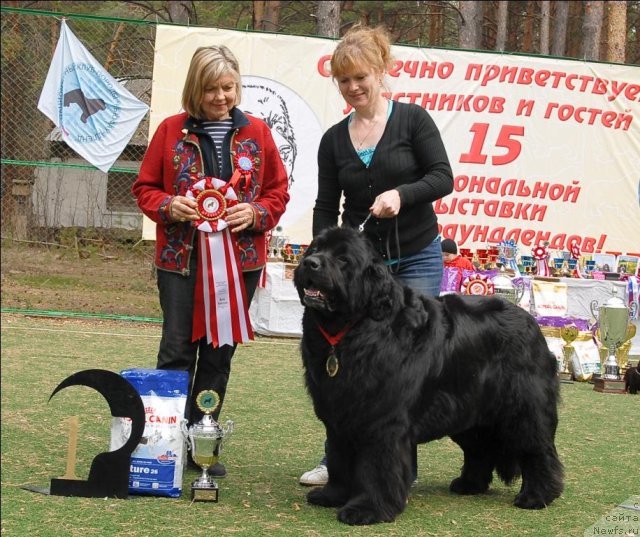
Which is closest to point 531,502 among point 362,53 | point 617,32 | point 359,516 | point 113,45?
point 359,516

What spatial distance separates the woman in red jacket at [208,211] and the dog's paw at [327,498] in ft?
1.91

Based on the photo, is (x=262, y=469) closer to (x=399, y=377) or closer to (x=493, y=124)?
(x=399, y=377)

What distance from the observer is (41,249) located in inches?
540

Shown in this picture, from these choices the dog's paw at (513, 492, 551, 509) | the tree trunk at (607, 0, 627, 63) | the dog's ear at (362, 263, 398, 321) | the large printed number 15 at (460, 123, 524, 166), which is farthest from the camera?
the tree trunk at (607, 0, 627, 63)

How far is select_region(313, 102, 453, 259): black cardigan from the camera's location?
3.92m

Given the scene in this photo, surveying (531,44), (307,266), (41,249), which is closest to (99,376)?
(307,266)

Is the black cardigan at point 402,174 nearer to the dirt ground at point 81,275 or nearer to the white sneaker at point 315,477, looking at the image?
the white sneaker at point 315,477

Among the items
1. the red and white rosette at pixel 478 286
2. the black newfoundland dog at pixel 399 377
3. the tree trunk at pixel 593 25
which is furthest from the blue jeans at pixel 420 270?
the tree trunk at pixel 593 25

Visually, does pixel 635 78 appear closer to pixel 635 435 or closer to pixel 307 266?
pixel 635 435

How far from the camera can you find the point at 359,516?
3561 millimetres

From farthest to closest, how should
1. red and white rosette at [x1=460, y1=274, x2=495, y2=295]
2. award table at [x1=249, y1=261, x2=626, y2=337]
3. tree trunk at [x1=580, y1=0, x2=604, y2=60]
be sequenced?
tree trunk at [x1=580, y1=0, x2=604, y2=60] → award table at [x1=249, y1=261, x2=626, y2=337] → red and white rosette at [x1=460, y1=274, x2=495, y2=295]

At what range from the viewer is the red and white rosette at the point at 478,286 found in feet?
28.2

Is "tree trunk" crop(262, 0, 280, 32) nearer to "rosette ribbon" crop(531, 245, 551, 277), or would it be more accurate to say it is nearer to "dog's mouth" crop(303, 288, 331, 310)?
"rosette ribbon" crop(531, 245, 551, 277)

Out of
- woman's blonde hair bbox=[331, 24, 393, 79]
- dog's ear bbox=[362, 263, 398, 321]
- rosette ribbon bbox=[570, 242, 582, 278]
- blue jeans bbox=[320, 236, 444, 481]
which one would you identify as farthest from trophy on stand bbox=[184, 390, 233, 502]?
rosette ribbon bbox=[570, 242, 582, 278]
